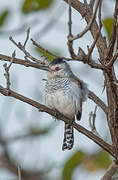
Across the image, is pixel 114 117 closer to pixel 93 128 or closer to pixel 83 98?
pixel 93 128

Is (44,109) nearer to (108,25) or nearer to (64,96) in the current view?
(108,25)

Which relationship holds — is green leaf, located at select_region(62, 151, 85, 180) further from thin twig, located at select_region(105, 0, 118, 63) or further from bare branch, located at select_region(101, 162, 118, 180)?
thin twig, located at select_region(105, 0, 118, 63)

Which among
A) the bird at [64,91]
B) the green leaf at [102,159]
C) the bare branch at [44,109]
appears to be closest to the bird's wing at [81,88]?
the bird at [64,91]

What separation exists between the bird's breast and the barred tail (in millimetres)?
378

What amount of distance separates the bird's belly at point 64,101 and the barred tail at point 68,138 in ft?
1.24

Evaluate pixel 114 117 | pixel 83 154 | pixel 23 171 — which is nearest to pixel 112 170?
pixel 114 117

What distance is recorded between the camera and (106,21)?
3.14 m

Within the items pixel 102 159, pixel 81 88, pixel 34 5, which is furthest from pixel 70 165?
pixel 34 5

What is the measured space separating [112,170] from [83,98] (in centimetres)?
114

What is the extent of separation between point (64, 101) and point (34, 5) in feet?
3.25

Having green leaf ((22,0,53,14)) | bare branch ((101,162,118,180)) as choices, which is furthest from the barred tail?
bare branch ((101,162,118,180))

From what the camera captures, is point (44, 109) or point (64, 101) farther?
point (64, 101)

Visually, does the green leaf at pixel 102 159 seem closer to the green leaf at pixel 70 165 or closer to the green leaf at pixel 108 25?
the green leaf at pixel 70 165

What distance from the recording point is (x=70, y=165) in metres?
3.20
